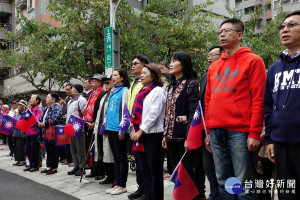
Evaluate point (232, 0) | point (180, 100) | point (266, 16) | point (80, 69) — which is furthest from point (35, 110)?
point (266, 16)

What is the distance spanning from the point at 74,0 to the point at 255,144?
10682 millimetres

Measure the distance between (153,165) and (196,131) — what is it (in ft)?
2.86

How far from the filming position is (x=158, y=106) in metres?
4.50

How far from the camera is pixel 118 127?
218 inches

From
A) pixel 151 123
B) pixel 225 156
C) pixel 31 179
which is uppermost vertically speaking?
pixel 151 123

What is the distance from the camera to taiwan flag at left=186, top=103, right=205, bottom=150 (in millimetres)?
3833

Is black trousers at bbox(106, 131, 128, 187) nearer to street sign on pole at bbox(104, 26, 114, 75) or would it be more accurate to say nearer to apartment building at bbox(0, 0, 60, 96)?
street sign on pole at bbox(104, 26, 114, 75)

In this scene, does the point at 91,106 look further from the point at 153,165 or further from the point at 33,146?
the point at 153,165

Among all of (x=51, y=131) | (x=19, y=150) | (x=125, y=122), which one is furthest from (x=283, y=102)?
(x=19, y=150)

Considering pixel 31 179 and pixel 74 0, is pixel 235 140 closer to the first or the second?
pixel 31 179

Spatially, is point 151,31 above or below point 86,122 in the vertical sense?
above

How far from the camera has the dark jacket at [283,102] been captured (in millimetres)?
2586

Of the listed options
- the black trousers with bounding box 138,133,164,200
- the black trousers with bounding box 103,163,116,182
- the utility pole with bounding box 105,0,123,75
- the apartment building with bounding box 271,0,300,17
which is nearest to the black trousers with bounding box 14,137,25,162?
the utility pole with bounding box 105,0,123,75

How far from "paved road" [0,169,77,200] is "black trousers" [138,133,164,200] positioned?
153cm
